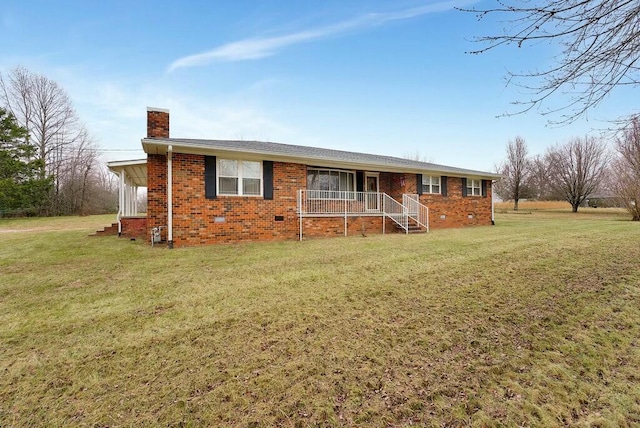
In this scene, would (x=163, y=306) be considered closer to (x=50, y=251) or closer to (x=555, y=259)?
(x=50, y=251)

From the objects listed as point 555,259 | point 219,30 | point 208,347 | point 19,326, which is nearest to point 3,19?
point 219,30

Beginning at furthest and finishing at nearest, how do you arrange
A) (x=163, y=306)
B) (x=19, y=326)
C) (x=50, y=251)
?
1. (x=50, y=251)
2. (x=163, y=306)
3. (x=19, y=326)

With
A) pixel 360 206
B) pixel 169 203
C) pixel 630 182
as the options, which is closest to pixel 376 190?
pixel 360 206

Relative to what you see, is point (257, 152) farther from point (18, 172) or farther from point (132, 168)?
point (18, 172)

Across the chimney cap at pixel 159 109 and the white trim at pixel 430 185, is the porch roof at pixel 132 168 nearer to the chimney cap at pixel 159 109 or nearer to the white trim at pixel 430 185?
the chimney cap at pixel 159 109

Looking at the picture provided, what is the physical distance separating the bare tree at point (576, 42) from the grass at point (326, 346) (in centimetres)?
255

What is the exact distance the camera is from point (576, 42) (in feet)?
10.1

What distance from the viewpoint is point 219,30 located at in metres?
11.0

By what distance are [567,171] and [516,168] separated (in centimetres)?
510

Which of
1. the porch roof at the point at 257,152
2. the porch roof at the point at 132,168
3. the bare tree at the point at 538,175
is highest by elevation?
the bare tree at the point at 538,175

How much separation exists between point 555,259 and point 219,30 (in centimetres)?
1282

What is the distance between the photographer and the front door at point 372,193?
1334 cm

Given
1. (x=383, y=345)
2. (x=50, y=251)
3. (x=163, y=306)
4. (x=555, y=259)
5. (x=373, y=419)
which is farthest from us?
(x=50, y=251)

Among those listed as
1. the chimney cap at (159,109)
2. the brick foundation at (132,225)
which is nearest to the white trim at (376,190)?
the chimney cap at (159,109)
